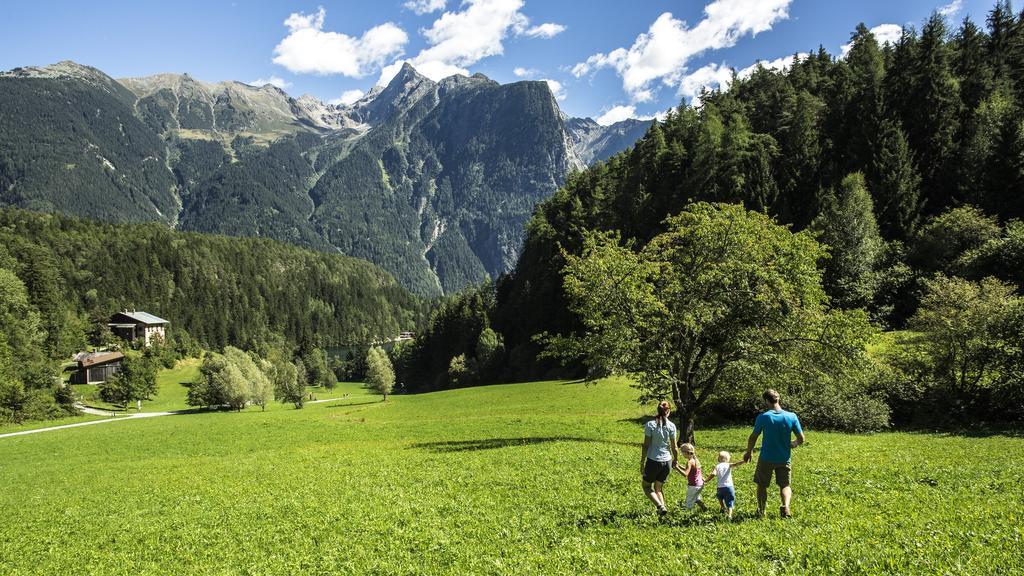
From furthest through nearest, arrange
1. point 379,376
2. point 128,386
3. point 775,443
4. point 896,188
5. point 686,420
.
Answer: point 128,386, point 379,376, point 896,188, point 686,420, point 775,443

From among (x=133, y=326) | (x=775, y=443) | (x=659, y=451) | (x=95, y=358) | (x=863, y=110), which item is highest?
(x=863, y=110)

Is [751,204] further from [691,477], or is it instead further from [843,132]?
[691,477]

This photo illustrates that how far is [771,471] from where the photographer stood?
12.2 meters

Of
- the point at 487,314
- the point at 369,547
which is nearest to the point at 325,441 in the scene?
the point at 369,547

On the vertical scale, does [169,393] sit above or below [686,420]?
below

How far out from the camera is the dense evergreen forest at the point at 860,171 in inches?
2367

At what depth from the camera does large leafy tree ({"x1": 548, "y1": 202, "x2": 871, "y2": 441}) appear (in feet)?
80.1

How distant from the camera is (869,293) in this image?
6000cm

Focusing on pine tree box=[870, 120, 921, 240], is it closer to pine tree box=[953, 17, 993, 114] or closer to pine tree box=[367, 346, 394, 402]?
A: pine tree box=[953, 17, 993, 114]

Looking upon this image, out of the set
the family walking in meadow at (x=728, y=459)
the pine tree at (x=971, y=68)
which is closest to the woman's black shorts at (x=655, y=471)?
the family walking in meadow at (x=728, y=459)

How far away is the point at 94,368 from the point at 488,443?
129 metres

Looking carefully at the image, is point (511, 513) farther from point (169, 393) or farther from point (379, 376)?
point (169, 393)

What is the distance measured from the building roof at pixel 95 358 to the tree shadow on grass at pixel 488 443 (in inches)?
4843

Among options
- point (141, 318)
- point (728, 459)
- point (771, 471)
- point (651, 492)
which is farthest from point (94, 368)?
point (771, 471)
